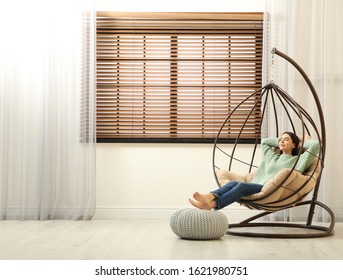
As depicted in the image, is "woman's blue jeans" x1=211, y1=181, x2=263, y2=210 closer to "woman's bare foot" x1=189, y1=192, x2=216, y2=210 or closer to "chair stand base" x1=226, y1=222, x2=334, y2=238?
"woman's bare foot" x1=189, y1=192, x2=216, y2=210

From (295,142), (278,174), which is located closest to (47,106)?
(295,142)

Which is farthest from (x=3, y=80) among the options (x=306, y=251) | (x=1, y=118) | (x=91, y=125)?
(x=306, y=251)

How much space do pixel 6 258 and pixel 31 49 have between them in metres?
2.79

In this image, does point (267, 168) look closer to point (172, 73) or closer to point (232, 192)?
point (232, 192)

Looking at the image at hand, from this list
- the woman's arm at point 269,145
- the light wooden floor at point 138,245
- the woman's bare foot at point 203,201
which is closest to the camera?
the light wooden floor at point 138,245

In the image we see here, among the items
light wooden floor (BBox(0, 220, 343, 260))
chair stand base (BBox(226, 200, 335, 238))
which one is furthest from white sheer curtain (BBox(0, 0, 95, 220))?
chair stand base (BBox(226, 200, 335, 238))

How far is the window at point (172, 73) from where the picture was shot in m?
6.16

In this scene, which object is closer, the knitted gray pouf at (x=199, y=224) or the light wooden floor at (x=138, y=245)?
the light wooden floor at (x=138, y=245)

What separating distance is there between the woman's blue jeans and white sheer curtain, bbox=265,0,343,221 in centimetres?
132

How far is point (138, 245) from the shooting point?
14.0 feet

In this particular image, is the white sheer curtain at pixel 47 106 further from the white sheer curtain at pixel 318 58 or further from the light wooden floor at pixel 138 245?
the white sheer curtain at pixel 318 58

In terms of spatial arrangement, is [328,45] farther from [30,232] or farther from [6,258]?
[6,258]

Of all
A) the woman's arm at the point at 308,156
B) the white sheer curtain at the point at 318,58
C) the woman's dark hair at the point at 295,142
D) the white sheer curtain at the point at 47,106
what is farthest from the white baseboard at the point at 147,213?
the woman's arm at the point at 308,156

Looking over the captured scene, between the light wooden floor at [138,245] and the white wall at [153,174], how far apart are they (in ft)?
2.39
